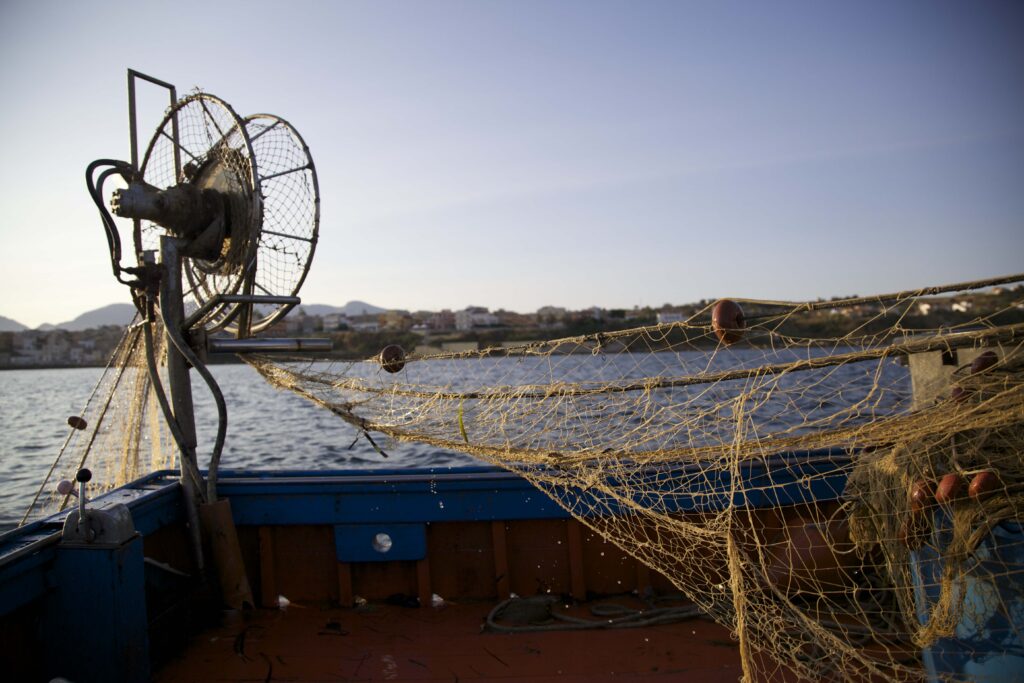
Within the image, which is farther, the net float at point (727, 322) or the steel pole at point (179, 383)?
the steel pole at point (179, 383)

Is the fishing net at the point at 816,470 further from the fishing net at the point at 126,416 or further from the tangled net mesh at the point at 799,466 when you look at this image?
the fishing net at the point at 126,416

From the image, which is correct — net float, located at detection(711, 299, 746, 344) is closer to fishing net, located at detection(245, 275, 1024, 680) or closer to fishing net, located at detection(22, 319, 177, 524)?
fishing net, located at detection(245, 275, 1024, 680)

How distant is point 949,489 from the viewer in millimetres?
2750

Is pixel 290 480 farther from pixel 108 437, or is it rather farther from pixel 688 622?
pixel 688 622

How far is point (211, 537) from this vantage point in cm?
436

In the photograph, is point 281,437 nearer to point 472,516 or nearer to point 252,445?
point 252,445

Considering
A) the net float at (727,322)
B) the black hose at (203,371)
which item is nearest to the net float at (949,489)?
the net float at (727,322)

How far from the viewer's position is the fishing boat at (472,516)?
3127mm

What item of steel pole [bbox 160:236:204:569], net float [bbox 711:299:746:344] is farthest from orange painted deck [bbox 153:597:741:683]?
net float [bbox 711:299:746:344]

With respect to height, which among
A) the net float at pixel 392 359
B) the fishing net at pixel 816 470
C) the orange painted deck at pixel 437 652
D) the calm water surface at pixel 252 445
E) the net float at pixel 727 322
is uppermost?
the net float at pixel 727 322

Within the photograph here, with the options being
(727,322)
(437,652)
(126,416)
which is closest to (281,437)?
(126,416)

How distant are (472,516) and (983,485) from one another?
2786 mm

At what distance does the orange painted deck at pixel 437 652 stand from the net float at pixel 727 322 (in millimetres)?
1796

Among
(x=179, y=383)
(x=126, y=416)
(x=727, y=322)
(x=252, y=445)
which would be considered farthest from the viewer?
(x=252, y=445)
